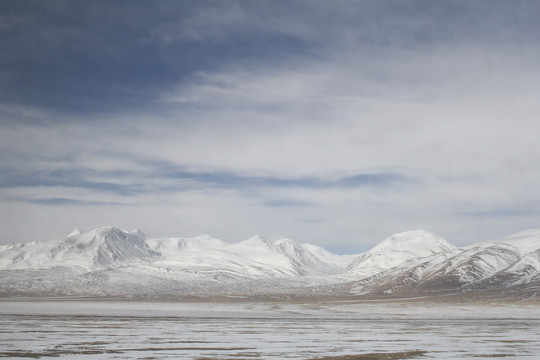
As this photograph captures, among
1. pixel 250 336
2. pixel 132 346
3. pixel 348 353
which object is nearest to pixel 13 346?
pixel 132 346

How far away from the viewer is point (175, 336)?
191ft

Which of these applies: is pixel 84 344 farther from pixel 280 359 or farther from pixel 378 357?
pixel 378 357

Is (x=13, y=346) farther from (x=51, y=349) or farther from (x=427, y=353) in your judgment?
(x=427, y=353)

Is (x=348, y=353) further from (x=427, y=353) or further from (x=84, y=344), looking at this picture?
(x=84, y=344)

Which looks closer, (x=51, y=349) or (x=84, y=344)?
(x=51, y=349)

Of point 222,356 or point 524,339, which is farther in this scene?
point 524,339

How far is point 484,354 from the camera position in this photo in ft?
139

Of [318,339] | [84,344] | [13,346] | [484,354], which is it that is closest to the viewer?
[484,354]

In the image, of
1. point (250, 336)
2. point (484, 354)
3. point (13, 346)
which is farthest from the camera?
point (250, 336)

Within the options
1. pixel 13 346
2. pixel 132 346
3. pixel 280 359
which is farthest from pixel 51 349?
pixel 280 359

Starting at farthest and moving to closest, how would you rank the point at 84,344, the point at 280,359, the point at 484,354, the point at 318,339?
the point at 318,339, the point at 84,344, the point at 484,354, the point at 280,359

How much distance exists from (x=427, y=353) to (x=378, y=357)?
516 cm

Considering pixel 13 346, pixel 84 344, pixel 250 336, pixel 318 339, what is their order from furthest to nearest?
1. pixel 250 336
2. pixel 318 339
3. pixel 84 344
4. pixel 13 346

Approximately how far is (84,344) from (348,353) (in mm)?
26306
